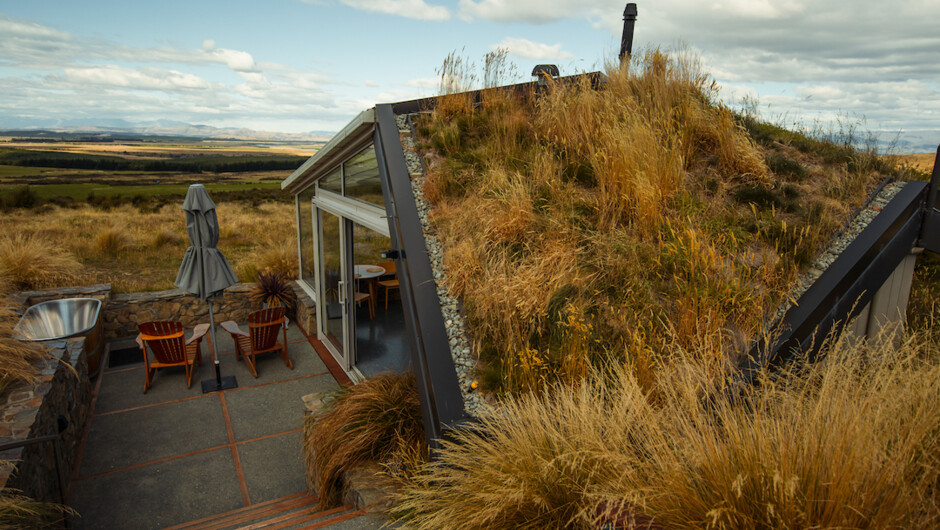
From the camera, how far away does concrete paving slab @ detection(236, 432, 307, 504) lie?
5238 mm

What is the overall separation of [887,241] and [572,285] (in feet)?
9.28

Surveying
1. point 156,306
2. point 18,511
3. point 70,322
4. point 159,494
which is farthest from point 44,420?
point 156,306

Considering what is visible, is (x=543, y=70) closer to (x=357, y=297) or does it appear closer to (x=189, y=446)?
(x=357, y=297)

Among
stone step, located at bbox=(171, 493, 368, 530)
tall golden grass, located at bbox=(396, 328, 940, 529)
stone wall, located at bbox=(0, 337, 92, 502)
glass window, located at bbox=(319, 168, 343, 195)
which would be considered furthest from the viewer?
glass window, located at bbox=(319, 168, 343, 195)

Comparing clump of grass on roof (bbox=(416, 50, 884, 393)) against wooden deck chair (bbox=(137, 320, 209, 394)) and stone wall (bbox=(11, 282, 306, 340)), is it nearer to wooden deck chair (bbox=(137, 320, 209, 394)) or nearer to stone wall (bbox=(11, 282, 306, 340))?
wooden deck chair (bbox=(137, 320, 209, 394))

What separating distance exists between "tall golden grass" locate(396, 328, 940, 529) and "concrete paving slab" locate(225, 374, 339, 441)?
4165 millimetres

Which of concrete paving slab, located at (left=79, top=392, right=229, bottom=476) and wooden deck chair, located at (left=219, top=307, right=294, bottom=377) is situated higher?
wooden deck chair, located at (left=219, top=307, right=294, bottom=377)

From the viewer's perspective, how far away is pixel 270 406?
6.94 metres

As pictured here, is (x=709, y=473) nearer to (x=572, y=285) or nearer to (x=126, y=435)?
(x=572, y=285)

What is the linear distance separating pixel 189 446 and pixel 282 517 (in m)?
2.38

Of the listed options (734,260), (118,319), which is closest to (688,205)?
(734,260)

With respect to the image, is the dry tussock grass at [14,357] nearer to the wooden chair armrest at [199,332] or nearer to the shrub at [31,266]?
the wooden chair armrest at [199,332]

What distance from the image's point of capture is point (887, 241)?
15.3 feet

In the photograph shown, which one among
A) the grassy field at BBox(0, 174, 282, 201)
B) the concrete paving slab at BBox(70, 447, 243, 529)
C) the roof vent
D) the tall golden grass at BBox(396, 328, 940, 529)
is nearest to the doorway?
the concrete paving slab at BBox(70, 447, 243, 529)
